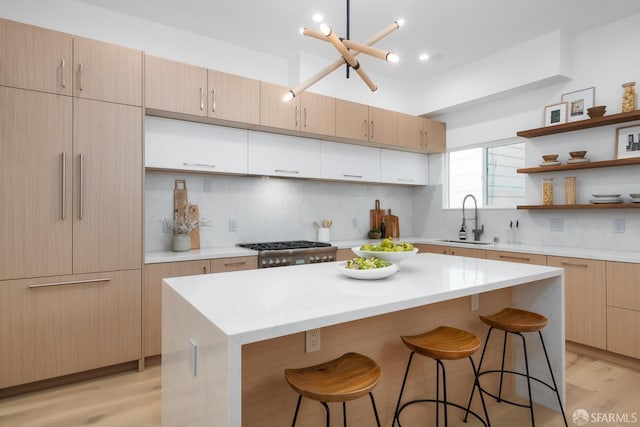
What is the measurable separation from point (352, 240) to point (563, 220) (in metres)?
2.25

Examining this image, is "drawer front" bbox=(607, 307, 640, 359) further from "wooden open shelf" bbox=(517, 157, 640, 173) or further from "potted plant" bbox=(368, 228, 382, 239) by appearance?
"potted plant" bbox=(368, 228, 382, 239)

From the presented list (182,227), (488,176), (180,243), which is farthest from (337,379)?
(488,176)

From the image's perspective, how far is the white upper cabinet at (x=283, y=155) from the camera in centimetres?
350

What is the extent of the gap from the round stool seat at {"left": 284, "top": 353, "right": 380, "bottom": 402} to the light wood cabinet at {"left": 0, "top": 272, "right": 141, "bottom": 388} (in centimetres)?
182

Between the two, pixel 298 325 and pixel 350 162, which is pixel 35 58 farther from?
pixel 350 162

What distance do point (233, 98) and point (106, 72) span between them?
0.98 metres

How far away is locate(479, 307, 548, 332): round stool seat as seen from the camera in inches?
75.4

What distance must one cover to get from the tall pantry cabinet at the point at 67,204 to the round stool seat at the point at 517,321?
240cm

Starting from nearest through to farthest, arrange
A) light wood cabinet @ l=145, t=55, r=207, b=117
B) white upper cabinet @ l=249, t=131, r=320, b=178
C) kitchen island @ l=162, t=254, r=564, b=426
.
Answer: kitchen island @ l=162, t=254, r=564, b=426, light wood cabinet @ l=145, t=55, r=207, b=117, white upper cabinet @ l=249, t=131, r=320, b=178

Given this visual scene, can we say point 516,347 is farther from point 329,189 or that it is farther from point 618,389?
point 329,189

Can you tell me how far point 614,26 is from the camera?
324 cm

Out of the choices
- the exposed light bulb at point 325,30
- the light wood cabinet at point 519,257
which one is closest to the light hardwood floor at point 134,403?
the light wood cabinet at point 519,257

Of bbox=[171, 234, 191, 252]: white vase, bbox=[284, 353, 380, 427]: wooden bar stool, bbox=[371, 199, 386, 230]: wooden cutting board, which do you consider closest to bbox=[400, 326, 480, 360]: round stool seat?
bbox=[284, 353, 380, 427]: wooden bar stool

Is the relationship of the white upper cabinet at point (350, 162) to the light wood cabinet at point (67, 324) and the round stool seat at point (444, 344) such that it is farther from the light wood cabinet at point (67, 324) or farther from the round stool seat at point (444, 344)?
the round stool seat at point (444, 344)
